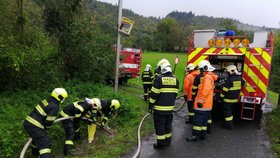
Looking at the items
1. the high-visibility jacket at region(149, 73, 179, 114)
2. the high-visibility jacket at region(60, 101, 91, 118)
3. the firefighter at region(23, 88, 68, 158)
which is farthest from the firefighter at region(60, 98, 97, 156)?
the high-visibility jacket at region(149, 73, 179, 114)

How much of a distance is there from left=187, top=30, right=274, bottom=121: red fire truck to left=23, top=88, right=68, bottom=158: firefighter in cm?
473

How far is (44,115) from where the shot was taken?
5781mm

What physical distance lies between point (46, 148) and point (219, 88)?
16.9ft

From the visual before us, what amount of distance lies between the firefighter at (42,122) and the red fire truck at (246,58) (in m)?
4.73

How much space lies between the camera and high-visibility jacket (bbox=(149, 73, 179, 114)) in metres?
6.19

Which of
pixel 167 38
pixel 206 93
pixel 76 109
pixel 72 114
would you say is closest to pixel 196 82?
pixel 206 93

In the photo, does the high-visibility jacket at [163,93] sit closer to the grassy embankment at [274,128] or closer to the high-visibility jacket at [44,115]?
the high-visibility jacket at [44,115]

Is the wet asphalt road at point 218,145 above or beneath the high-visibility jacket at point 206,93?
beneath

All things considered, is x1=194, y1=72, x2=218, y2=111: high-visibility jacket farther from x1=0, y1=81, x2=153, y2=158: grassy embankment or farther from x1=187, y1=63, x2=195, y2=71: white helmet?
x1=187, y1=63, x2=195, y2=71: white helmet

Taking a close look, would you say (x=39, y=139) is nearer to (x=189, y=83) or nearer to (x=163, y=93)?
(x=163, y=93)

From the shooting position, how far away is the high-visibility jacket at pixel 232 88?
7.82 metres

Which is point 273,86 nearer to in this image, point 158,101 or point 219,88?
point 219,88

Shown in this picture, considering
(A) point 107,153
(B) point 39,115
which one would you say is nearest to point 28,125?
(B) point 39,115

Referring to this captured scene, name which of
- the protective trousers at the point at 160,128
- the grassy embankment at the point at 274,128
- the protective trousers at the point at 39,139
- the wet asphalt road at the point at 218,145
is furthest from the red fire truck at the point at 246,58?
the protective trousers at the point at 39,139
